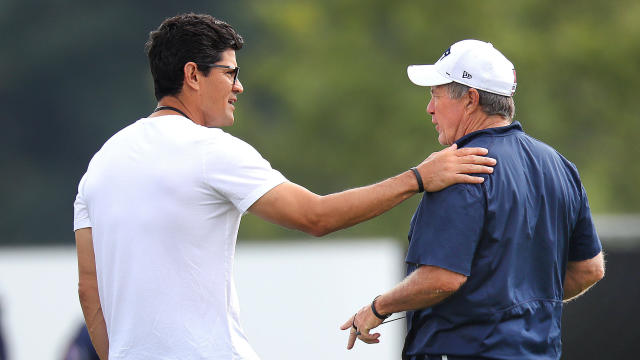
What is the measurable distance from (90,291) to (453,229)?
1.36 meters

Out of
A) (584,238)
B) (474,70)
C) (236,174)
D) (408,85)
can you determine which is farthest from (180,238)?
(408,85)

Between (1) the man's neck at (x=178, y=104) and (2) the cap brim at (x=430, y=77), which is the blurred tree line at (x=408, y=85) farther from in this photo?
(1) the man's neck at (x=178, y=104)

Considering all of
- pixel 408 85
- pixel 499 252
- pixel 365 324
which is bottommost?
pixel 365 324

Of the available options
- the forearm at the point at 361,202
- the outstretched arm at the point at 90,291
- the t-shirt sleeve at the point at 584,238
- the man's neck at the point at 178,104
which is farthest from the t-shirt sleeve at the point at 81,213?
the t-shirt sleeve at the point at 584,238

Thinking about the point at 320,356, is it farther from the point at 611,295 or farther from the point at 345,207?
the point at 345,207

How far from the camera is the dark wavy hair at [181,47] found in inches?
154

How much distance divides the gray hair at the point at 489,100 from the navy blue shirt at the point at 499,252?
86 millimetres

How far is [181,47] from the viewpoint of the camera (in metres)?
3.91

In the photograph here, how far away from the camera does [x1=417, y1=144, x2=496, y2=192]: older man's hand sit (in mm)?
3732

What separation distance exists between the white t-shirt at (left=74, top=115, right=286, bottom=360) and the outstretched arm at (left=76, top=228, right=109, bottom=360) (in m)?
0.31

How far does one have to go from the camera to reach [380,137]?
19.4 m

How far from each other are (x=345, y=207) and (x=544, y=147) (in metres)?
0.77

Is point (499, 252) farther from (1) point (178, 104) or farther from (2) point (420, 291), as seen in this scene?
(1) point (178, 104)

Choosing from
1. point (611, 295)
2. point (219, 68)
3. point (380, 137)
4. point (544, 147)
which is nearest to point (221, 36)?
point (219, 68)
